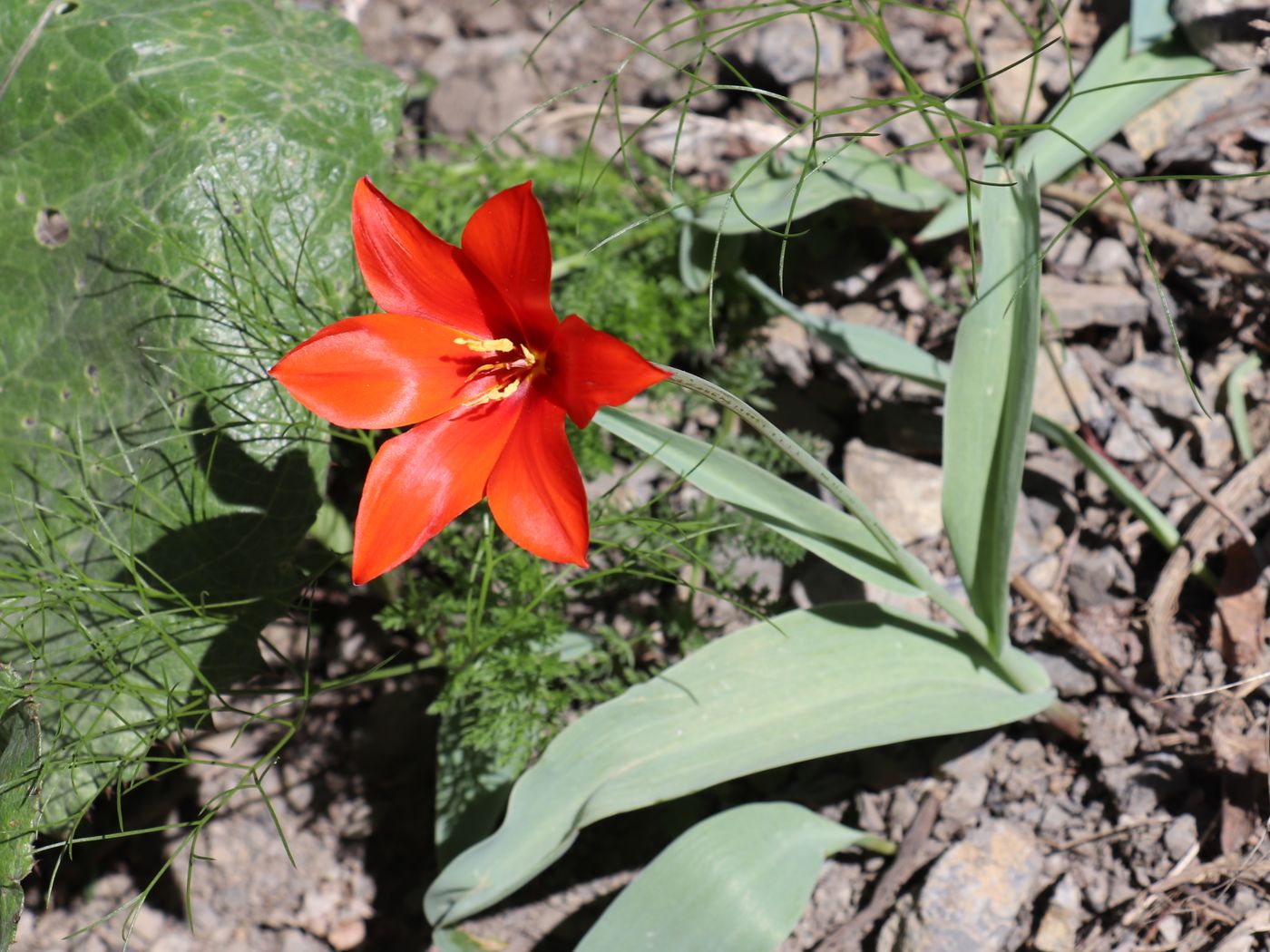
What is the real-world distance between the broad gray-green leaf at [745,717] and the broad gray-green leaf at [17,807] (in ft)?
1.94

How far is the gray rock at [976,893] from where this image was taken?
1.88 meters

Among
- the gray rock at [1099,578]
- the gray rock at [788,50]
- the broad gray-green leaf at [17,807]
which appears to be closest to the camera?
the broad gray-green leaf at [17,807]

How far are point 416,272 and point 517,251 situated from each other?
19 cm

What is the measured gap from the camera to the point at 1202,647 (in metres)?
2.01

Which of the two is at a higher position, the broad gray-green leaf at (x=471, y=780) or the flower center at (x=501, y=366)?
the flower center at (x=501, y=366)

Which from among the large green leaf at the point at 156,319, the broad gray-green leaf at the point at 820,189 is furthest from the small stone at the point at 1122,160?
the large green leaf at the point at 156,319

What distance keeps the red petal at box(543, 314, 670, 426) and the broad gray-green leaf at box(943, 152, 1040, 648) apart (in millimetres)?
664

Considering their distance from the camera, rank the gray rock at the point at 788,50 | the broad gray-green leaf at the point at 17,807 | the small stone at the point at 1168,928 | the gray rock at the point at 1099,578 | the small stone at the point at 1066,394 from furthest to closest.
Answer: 1. the gray rock at the point at 788,50
2. the small stone at the point at 1066,394
3. the gray rock at the point at 1099,578
4. the small stone at the point at 1168,928
5. the broad gray-green leaf at the point at 17,807

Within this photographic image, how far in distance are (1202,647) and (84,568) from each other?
2054 mm

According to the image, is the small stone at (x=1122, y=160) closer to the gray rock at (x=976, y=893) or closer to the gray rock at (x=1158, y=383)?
the gray rock at (x=1158, y=383)

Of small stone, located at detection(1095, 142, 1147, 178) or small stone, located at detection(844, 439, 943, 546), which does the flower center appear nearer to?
small stone, located at detection(844, 439, 943, 546)

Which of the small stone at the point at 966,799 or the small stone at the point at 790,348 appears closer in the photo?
the small stone at the point at 966,799

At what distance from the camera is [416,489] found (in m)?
1.34

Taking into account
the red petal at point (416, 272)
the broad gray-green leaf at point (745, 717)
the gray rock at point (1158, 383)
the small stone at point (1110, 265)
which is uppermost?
the red petal at point (416, 272)
